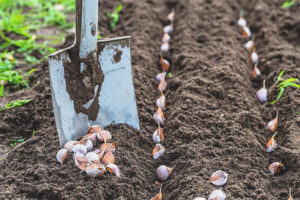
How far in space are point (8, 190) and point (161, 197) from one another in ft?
2.67

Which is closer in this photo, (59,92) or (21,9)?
(59,92)

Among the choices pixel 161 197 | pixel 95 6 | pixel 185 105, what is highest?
pixel 95 6

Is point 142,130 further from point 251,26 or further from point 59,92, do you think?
point 251,26

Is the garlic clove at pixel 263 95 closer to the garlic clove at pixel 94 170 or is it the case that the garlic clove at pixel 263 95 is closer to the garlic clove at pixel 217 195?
the garlic clove at pixel 217 195

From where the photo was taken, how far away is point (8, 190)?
207cm

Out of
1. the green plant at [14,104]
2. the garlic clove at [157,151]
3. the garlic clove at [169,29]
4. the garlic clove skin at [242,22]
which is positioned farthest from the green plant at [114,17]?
the garlic clove at [157,151]

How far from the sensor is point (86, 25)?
7.70ft

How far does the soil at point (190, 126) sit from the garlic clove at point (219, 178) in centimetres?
4

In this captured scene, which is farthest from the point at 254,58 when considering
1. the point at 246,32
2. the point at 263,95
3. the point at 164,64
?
the point at 164,64

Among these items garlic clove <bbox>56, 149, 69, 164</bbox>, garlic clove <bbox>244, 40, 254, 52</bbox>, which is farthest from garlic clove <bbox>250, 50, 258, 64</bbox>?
garlic clove <bbox>56, 149, 69, 164</bbox>

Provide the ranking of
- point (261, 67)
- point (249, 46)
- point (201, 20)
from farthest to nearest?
point (201, 20)
point (249, 46)
point (261, 67)

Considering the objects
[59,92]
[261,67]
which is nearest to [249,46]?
[261,67]

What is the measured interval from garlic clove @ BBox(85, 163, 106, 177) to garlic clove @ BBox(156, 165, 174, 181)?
1.14 ft

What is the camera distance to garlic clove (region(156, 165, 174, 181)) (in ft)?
7.52
